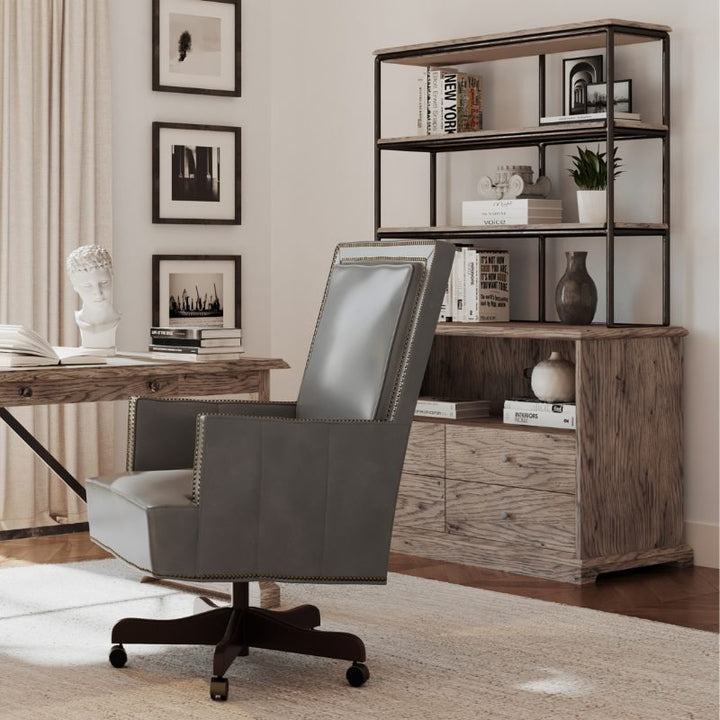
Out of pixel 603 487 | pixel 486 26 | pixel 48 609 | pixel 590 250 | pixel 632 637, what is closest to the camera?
pixel 632 637

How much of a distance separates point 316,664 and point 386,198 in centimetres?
280

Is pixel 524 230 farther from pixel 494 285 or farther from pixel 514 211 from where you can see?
pixel 494 285

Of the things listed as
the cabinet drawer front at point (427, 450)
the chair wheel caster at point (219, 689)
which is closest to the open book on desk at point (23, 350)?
the chair wheel caster at point (219, 689)

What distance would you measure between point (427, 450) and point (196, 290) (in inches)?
64.4

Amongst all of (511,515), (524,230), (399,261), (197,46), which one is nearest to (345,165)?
(197,46)

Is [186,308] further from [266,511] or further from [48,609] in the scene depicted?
[266,511]

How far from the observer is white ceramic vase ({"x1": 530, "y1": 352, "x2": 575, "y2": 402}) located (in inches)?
185

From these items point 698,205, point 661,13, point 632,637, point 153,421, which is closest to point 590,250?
point 698,205

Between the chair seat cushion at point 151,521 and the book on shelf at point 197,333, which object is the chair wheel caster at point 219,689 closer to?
the chair seat cushion at point 151,521

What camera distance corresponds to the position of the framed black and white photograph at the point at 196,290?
5.98m

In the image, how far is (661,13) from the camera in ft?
15.8

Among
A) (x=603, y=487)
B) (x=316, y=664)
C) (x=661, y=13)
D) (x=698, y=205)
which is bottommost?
(x=316, y=664)

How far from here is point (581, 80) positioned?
4.89m

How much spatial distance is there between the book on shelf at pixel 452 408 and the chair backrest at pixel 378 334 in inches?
55.5
